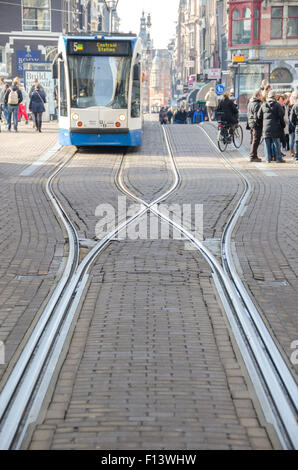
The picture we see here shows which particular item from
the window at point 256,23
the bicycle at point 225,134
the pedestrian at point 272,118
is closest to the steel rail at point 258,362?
the pedestrian at point 272,118

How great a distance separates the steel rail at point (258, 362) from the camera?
4520mm

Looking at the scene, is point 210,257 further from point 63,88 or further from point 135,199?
point 63,88

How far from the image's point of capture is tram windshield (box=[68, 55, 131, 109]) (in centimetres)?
2084

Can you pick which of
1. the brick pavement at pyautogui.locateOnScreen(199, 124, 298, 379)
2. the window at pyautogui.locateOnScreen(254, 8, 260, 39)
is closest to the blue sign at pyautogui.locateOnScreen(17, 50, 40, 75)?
the window at pyautogui.locateOnScreen(254, 8, 260, 39)

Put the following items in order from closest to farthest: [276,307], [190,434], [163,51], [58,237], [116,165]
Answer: [190,434], [276,307], [58,237], [116,165], [163,51]

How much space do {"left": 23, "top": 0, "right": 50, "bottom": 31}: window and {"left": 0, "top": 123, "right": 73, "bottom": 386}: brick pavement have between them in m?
32.7

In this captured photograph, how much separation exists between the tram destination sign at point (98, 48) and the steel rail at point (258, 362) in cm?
1262

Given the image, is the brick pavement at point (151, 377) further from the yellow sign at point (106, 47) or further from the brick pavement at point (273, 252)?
the yellow sign at point (106, 47)

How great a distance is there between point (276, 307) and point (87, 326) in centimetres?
173

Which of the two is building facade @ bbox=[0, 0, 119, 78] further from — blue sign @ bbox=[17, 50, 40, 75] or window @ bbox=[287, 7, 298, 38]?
window @ bbox=[287, 7, 298, 38]

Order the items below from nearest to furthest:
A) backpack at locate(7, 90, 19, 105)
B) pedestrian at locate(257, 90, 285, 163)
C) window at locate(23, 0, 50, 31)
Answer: pedestrian at locate(257, 90, 285, 163)
backpack at locate(7, 90, 19, 105)
window at locate(23, 0, 50, 31)

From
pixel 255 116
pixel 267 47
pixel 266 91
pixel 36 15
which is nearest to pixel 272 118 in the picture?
pixel 255 116

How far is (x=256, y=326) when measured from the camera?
6406mm
